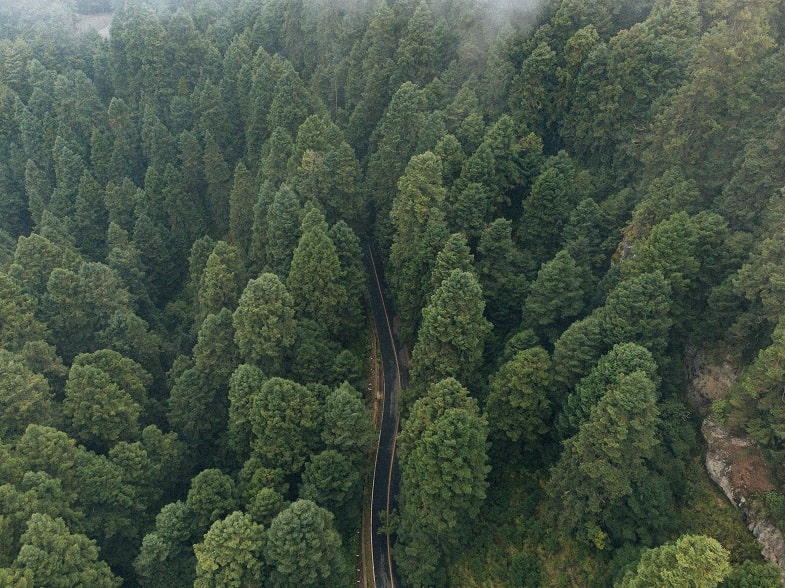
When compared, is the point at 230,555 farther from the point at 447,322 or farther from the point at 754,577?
the point at 754,577

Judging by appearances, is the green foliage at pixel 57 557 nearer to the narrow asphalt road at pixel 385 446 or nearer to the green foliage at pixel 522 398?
the narrow asphalt road at pixel 385 446

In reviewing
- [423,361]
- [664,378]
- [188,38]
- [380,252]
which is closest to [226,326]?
[423,361]

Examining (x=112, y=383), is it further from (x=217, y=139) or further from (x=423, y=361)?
(x=217, y=139)

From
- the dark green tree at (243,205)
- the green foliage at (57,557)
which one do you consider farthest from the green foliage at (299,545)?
the dark green tree at (243,205)

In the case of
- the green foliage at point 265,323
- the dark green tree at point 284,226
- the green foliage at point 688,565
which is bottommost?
the green foliage at point 265,323

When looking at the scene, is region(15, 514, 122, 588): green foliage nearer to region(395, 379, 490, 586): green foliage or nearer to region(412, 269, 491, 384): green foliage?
region(395, 379, 490, 586): green foliage

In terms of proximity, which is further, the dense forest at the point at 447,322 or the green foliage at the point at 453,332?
the green foliage at the point at 453,332
